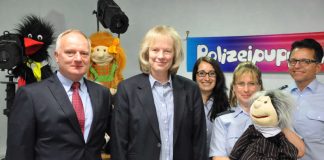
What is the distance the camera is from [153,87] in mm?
1658

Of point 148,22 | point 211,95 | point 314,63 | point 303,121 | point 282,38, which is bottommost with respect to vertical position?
point 303,121

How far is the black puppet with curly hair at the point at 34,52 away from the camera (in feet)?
8.44

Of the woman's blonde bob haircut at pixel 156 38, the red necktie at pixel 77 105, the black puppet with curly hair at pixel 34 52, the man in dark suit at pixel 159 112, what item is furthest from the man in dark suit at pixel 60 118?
the black puppet with curly hair at pixel 34 52

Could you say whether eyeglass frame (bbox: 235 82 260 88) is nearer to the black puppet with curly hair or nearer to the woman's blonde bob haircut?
the woman's blonde bob haircut

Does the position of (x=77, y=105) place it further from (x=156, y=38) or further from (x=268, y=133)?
(x=268, y=133)

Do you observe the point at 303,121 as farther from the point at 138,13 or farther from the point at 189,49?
the point at 138,13

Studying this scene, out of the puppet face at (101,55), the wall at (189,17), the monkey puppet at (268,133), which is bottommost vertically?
the monkey puppet at (268,133)

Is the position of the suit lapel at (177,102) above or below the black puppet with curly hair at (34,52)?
below

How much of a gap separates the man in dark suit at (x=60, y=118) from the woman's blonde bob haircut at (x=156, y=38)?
0.28 m

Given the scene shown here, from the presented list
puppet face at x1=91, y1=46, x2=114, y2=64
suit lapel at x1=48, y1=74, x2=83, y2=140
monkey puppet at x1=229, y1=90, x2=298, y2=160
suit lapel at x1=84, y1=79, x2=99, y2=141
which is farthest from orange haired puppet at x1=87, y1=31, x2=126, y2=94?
monkey puppet at x1=229, y1=90, x2=298, y2=160

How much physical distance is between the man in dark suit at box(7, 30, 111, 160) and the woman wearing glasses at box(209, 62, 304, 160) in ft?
2.02

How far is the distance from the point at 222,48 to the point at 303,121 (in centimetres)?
139

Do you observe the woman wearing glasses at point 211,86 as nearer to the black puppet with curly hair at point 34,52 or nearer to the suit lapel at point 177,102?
the suit lapel at point 177,102

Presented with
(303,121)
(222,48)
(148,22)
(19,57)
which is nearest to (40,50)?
(19,57)
